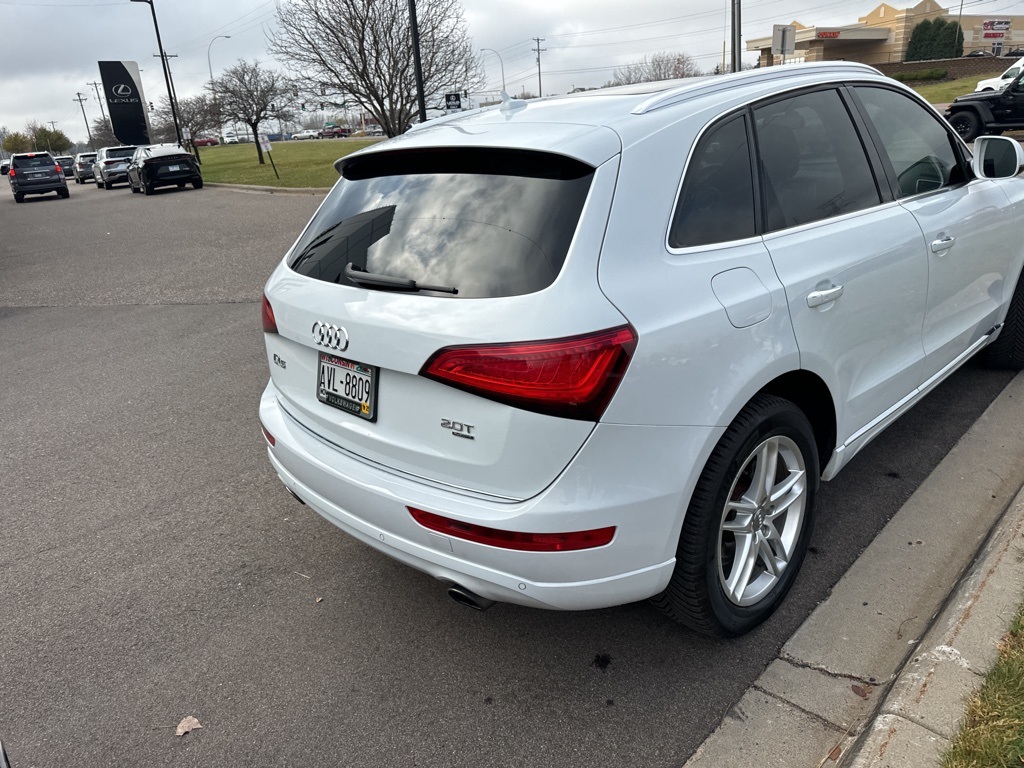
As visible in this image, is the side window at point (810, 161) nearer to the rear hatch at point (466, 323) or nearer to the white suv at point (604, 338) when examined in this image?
the white suv at point (604, 338)

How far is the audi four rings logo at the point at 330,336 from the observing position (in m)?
2.46

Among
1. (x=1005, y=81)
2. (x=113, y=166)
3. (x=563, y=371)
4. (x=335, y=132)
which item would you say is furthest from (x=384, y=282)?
(x=335, y=132)

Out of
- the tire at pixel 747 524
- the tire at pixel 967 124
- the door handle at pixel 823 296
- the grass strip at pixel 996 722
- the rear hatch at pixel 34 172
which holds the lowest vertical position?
the grass strip at pixel 996 722

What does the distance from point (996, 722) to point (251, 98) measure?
129 ft

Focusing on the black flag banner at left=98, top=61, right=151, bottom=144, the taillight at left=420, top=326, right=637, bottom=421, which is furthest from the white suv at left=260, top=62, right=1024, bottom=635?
the black flag banner at left=98, top=61, right=151, bottom=144

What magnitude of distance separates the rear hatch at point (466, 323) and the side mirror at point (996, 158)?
2.68m

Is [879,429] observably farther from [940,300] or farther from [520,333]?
[520,333]

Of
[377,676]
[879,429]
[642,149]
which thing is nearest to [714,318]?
[642,149]

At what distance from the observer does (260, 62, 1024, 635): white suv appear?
209cm

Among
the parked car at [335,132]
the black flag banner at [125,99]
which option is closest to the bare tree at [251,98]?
the black flag banner at [125,99]

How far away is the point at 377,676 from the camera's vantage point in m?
2.68

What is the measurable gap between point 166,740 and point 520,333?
5.82 feet

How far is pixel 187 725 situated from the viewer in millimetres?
2521

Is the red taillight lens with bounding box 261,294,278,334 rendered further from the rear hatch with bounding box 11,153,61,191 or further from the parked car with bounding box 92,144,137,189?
the parked car with bounding box 92,144,137,189
